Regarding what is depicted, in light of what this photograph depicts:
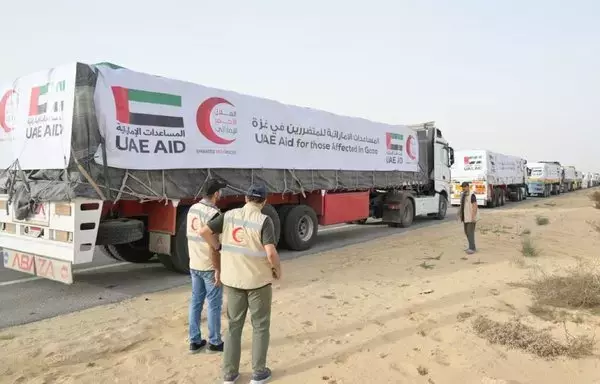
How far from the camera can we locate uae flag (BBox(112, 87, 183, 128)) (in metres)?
6.62

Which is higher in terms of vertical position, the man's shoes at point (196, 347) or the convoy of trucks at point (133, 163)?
the convoy of trucks at point (133, 163)

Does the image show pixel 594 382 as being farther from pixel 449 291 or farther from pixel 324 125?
pixel 324 125

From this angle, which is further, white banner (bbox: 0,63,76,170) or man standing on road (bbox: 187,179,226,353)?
white banner (bbox: 0,63,76,170)

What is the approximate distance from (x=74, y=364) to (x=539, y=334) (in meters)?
4.36

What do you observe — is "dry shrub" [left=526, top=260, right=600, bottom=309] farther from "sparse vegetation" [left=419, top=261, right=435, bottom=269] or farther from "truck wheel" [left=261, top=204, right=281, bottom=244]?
"truck wheel" [left=261, top=204, right=281, bottom=244]

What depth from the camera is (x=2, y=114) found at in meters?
7.49

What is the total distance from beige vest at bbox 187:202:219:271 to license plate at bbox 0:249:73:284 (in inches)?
102

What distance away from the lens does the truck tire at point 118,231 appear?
651 centimetres

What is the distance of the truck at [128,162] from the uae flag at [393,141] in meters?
3.85

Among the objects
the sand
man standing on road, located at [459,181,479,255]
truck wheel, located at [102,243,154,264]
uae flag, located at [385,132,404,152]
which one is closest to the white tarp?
uae flag, located at [385,132,404,152]

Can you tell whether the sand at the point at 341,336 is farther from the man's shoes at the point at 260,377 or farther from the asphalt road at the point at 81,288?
the asphalt road at the point at 81,288

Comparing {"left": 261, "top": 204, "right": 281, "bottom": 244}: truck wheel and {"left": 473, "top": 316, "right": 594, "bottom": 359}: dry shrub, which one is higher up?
{"left": 261, "top": 204, "right": 281, "bottom": 244}: truck wheel

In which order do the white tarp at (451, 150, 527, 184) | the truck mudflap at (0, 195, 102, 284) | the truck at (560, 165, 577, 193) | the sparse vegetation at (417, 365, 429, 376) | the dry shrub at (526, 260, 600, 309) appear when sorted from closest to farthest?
the sparse vegetation at (417, 365, 429, 376) < the dry shrub at (526, 260, 600, 309) < the truck mudflap at (0, 195, 102, 284) < the white tarp at (451, 150, 527, 184) < the truck at (560, 165, 577, 193)

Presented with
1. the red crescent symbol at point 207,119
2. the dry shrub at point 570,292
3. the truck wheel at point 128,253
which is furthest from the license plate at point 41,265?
the dry shrub at point 570,292
